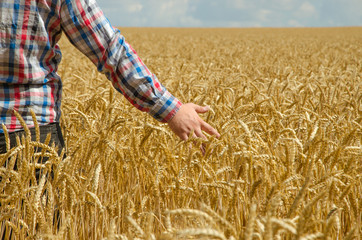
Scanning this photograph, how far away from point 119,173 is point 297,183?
827 millimetres

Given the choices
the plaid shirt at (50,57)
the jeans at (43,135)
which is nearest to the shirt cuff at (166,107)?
the plaid shirt at (50,57)

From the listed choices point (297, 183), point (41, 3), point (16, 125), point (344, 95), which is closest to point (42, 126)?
point (16, 125)

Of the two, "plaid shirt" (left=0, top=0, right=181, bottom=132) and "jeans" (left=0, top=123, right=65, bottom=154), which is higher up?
"plaid shirt" (left=0, top=0, right=181, bottom=132)

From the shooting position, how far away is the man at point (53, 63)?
1.65m

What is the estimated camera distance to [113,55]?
175 centimetres

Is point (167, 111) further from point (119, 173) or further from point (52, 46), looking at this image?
point (52, 46)

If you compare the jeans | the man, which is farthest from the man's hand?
the jeans

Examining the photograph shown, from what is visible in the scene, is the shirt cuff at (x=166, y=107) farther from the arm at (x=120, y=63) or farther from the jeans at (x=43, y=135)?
the jeans at (x=43, y=135)

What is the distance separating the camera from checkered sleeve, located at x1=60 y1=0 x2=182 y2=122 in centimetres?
170

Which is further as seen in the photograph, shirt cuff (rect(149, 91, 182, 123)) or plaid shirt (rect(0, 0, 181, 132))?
shirt cuff (rect(149, 91, 182, 123))

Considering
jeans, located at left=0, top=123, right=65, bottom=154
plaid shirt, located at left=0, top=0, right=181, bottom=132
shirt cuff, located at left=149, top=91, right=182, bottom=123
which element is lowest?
jeans, located at left=0, top=123, right=65, bottom=154

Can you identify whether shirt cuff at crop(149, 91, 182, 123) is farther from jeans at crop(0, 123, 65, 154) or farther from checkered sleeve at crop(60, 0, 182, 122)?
jeans at crop(0, 123, 65, 154)

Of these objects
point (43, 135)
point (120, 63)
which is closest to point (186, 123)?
point (120, 63)

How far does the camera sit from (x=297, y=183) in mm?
1612
